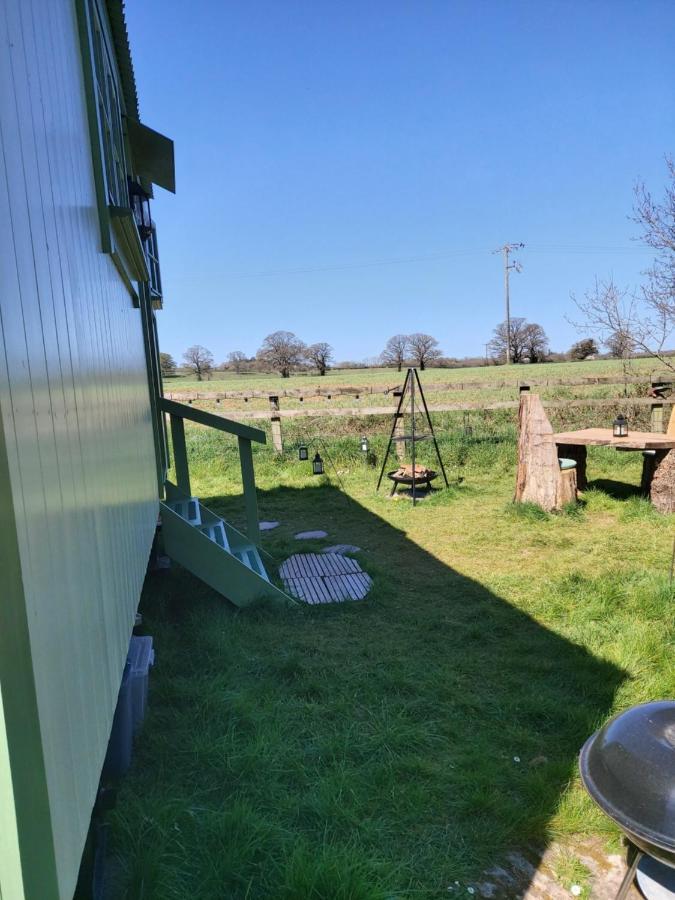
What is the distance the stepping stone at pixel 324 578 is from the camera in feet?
16.8

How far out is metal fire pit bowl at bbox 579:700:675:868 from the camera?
1760mm

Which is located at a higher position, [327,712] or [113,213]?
[113,213]

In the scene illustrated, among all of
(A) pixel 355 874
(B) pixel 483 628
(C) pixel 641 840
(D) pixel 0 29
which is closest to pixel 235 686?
(A) pixel 355 874

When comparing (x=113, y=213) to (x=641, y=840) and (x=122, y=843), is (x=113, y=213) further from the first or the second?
(x=641, y=840)

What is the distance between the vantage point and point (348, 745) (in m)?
2.96

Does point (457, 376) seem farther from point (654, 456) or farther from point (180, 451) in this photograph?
point (180, 451)

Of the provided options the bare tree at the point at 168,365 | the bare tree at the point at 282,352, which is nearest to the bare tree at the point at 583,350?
the bare tree at the point at 282,352

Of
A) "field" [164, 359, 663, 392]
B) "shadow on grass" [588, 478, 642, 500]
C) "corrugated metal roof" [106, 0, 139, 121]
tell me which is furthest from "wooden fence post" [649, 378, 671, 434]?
"field" [164, 359, 663, 392]

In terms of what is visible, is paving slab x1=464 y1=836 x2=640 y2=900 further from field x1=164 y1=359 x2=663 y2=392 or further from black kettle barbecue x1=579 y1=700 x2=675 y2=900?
field x1=164 y1=359 x2=663 y2=392

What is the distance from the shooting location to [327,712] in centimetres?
329

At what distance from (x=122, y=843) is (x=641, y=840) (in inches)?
71.3

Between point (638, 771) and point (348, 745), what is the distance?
147 cm

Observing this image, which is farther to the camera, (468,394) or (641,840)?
(468,394)

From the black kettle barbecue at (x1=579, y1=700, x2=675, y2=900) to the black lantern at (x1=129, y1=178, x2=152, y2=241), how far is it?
14.5 ft
